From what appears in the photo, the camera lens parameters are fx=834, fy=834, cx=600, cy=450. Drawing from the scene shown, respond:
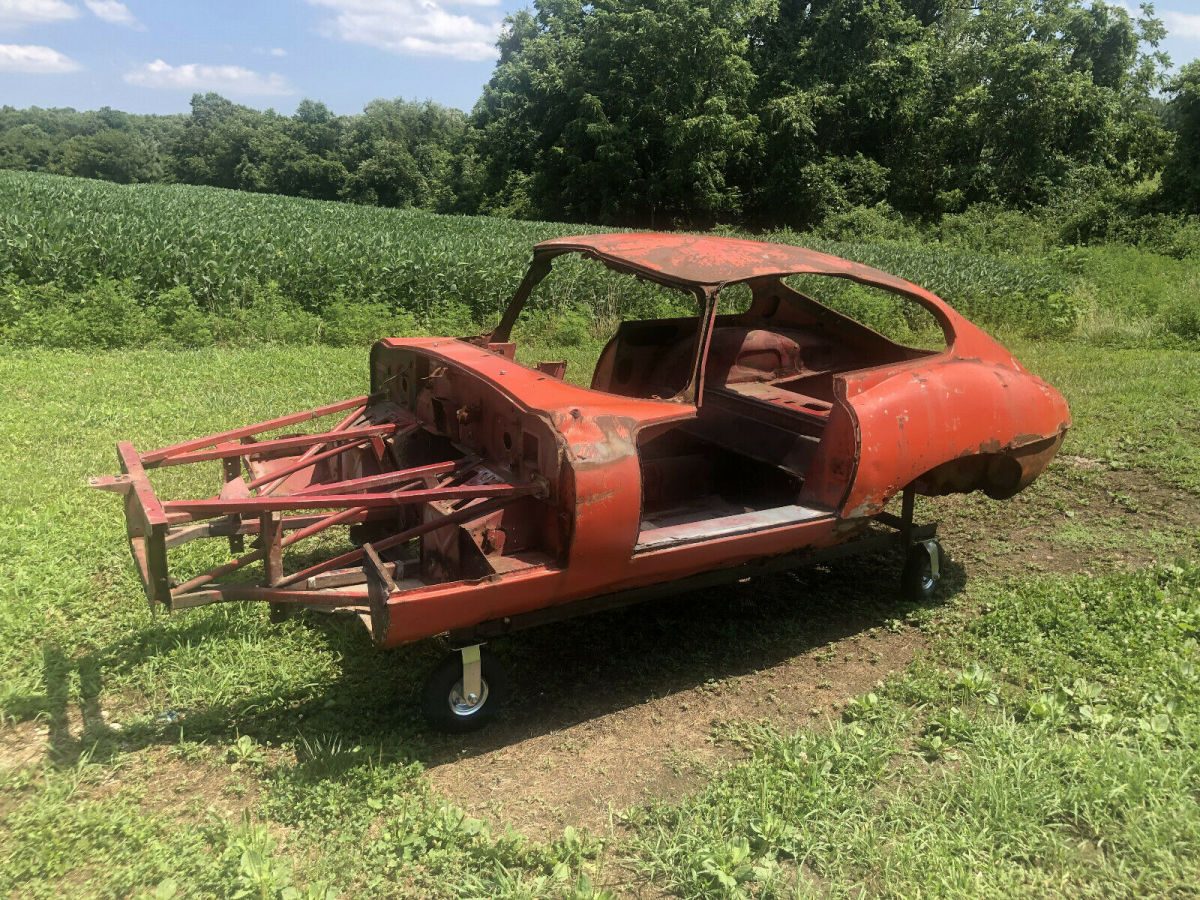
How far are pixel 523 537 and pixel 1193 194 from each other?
84.7 ft

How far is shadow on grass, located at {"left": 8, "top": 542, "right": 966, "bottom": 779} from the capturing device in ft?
10.3

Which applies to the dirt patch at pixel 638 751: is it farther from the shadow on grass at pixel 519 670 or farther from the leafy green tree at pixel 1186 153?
the leafy green tree at pixel 1186 153

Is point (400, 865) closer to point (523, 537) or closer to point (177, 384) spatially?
point (523, 537)

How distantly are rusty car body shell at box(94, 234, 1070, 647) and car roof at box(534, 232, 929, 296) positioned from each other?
1cm

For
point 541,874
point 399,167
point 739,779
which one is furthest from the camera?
point 399,167

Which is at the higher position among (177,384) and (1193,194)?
(1193,194)

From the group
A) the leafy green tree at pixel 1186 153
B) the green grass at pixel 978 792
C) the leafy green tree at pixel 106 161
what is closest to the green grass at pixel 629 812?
the green grass at pixel 978 792

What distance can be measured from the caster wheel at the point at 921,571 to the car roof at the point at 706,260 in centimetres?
133

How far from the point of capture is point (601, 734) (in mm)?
3246

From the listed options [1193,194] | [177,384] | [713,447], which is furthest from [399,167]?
[713,447]

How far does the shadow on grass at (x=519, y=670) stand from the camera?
10.3 feet

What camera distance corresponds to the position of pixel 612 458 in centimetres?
301

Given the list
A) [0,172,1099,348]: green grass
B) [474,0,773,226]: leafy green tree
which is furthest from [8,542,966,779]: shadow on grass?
[474,0,773,226]: leafy green tree

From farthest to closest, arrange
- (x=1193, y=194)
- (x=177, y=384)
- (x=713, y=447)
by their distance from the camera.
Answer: (x=1193, y=194)
(x=177, y=384)
(x=713, y=447)
